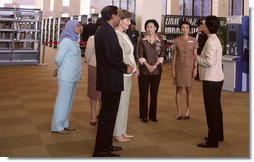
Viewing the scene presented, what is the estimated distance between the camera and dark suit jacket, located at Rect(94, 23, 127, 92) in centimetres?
289

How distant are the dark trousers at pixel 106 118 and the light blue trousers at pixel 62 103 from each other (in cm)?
92

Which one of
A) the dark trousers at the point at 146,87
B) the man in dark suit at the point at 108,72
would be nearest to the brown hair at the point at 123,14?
the man in dark suit at the point at 108,72

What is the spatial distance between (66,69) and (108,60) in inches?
39.2

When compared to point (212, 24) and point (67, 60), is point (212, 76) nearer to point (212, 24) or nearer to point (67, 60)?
point (212, 24)

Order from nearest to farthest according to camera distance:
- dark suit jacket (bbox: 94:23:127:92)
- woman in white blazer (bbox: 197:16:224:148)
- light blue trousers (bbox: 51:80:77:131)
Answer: dark suit jacket (bbox: 94:23:127:92)
woman in white blazer (bbox: 197:16:224:148)
light blue trousers (bbox: 51:80:77:131)

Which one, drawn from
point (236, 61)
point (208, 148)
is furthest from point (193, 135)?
point (236, 61)

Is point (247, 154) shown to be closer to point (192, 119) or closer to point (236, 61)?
point (192, 119)

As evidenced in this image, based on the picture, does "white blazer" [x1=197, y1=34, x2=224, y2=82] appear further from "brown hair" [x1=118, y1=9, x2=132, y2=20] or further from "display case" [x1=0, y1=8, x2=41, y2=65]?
"display case" [x1=0, y1=8, x2=41, y2=65]

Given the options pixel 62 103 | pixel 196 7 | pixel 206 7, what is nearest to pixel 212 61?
pixel 62 103

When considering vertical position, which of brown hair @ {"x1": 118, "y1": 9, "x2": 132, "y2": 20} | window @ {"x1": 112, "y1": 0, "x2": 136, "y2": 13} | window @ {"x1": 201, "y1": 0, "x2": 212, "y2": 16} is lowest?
brown hair @ {"x1": 118, "y1": 9, "x2": 132, "y2": 20}

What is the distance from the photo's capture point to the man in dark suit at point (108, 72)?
290 cm

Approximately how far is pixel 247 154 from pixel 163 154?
911mm

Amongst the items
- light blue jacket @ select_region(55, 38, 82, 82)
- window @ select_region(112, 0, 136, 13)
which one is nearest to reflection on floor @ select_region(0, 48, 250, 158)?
light blue jacket @ select_region(55, 38, 82, 82)

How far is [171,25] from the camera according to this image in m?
13.1
